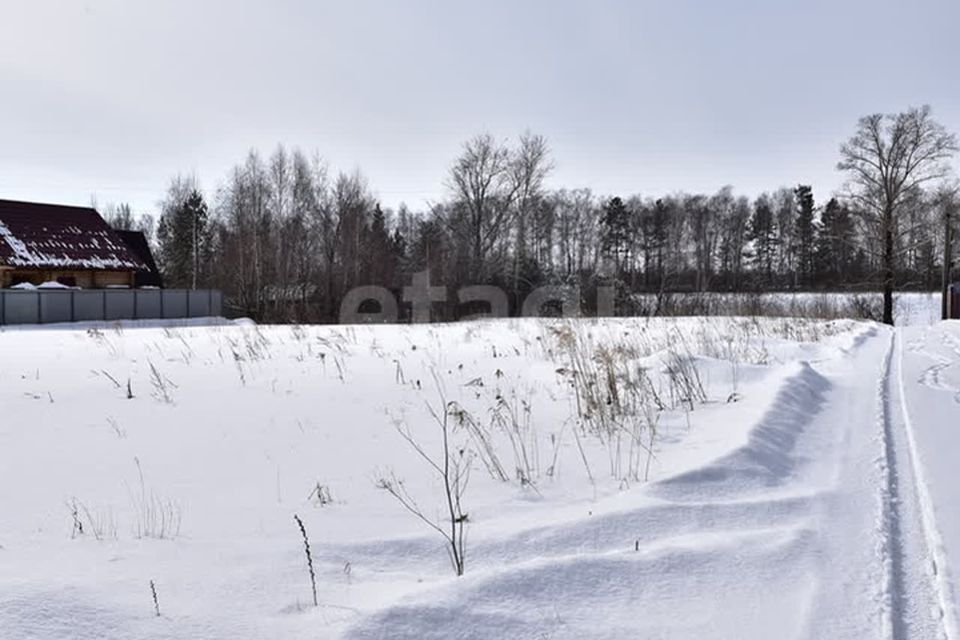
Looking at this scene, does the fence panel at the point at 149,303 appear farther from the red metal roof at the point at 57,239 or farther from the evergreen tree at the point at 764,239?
the evergreen tree at the point at 764,239

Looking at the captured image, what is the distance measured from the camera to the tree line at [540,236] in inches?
1169

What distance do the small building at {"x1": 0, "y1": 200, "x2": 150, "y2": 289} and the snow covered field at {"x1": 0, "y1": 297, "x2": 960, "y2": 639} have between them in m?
27.9

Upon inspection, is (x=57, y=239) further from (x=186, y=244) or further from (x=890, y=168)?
(x=890, y=168)

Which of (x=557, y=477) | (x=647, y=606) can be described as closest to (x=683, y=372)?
(x=557, y=477)

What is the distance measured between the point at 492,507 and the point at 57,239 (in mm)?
35570

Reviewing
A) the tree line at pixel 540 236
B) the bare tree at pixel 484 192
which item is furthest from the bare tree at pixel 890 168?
the bare tree at pixel 484 192

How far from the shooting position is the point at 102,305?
25734mm

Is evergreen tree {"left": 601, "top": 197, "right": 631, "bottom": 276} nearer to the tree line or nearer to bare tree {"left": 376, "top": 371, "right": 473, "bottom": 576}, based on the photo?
the tree line

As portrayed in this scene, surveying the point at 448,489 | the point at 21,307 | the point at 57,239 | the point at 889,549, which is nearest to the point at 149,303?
the point at 21,307

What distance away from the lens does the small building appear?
29312mm

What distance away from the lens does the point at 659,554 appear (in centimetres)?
252

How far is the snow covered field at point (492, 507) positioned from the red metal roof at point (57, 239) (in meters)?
28.1

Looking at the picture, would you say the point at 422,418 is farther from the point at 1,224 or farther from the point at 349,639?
the point at 1,224

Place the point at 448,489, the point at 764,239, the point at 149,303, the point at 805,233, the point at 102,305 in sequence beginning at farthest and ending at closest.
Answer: the point at 764,239 < the point at 805,233 < the point at 149,303 < the point at 102,305 < the point at 448,489
